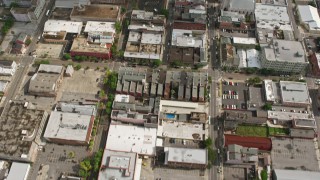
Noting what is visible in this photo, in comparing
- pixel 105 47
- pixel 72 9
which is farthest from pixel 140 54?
pixel 72 9

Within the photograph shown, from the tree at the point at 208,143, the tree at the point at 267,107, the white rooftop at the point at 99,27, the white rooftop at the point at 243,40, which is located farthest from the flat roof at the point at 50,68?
the tree at the point at 267,107

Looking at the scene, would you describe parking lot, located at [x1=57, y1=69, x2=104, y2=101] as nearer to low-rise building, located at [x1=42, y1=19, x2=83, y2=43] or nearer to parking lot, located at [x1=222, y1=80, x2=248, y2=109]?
low-rise building, located at [x1=42, y1=19, x2=83, y2=43]

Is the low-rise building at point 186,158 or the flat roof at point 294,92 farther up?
the flat roof at point 294,92

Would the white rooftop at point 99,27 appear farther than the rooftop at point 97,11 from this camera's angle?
No

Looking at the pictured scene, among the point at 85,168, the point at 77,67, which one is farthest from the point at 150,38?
the point at 85,168

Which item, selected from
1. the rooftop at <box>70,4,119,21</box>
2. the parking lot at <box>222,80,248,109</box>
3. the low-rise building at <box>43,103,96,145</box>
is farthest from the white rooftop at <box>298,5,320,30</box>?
the low-rise building at <box>43,103,96,145</box>

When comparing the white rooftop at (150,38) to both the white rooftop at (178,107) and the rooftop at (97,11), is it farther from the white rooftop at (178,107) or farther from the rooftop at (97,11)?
the white rooftop at (178,107)
